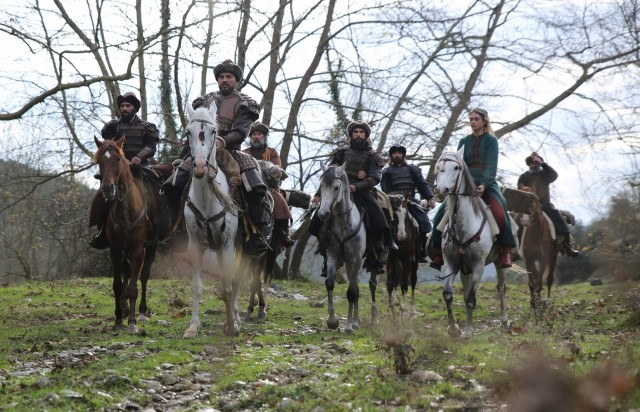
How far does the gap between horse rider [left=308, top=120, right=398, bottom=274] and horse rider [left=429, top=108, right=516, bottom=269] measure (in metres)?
1.10

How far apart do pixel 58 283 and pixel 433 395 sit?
51.6 feet

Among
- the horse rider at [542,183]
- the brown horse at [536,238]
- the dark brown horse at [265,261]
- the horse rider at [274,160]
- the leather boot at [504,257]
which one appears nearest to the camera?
the leather boot at [504,257]

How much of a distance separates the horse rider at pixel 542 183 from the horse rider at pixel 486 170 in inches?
266

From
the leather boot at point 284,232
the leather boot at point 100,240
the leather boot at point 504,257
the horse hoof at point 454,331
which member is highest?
the leather boot at point 284,232

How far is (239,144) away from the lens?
36.8ft

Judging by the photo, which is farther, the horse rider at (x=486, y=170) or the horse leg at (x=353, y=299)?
the horse leg at (x=353, y=299)

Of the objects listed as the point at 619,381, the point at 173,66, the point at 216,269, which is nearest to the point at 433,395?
the point at 619,381

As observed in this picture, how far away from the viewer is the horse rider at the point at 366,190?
491 inches

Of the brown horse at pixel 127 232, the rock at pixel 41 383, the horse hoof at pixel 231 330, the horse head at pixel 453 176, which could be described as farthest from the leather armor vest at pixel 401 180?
the rock at pixel 41 383

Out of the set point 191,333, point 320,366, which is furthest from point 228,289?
point 320,366

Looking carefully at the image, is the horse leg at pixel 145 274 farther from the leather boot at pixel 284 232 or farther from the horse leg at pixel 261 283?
the leather boot at pixel 284 232

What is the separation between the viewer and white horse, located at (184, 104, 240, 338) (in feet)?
33.6

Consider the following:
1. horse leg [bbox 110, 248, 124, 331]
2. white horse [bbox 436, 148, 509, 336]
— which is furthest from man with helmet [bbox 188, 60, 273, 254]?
white horse [bbox 436, 148, 509, 336]

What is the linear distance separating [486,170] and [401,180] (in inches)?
163
